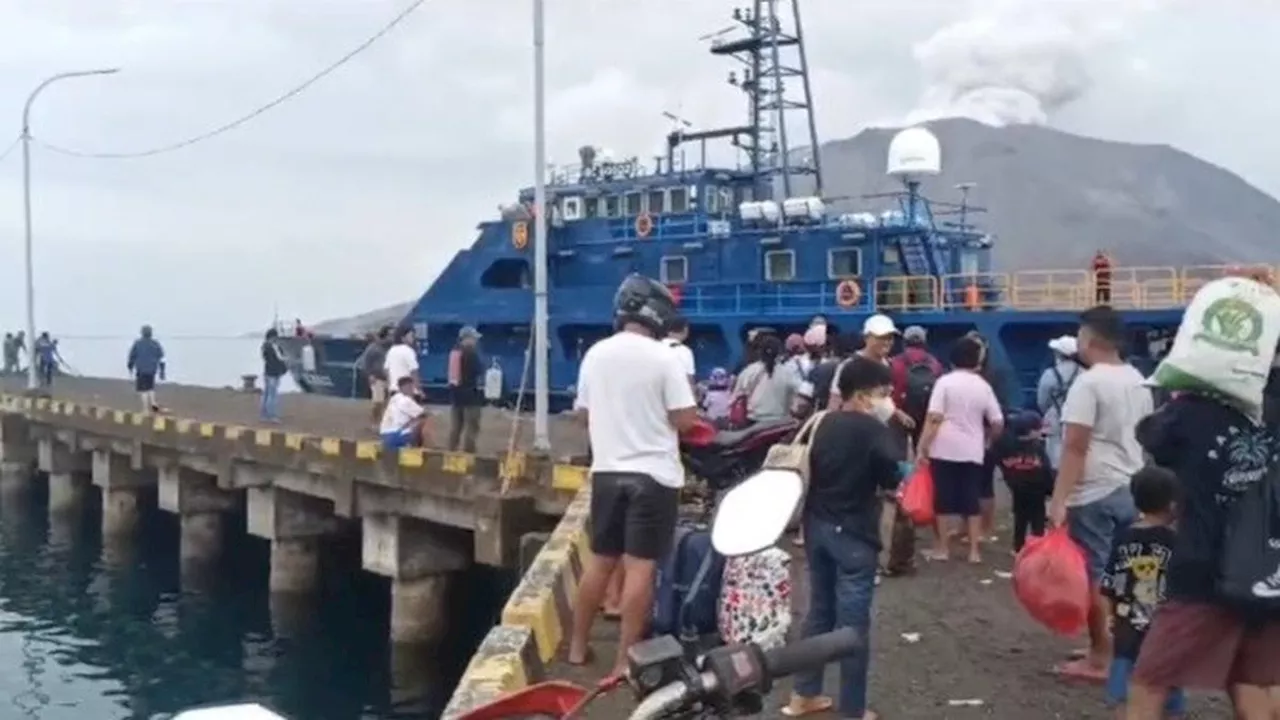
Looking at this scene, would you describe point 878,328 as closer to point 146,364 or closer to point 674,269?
point 146,364

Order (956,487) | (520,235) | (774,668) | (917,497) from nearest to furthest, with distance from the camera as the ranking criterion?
(774,668)
(917,497)
(956,487)
(520,235)

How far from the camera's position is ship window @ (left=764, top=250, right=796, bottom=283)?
25297 mm

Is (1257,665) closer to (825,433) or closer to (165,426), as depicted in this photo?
(825,433)

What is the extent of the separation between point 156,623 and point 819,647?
56.3ft

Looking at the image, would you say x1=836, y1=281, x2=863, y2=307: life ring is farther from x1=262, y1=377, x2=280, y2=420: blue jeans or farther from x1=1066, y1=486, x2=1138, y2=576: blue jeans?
x1=1066, y1=486, x2=1138, y2=576: blue jeans

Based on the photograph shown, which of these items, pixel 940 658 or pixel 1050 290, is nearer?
pixel 940 658

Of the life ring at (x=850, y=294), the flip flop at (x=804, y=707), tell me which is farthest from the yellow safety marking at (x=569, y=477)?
the life ring at (x=850, y=294)

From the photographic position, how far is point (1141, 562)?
16.8 ft

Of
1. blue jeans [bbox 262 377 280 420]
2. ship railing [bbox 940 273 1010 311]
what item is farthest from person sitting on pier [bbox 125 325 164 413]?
ship railing [bbox 940 273 1010 311]

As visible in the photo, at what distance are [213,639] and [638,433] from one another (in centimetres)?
1266

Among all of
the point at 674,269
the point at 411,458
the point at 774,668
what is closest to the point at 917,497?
the point at 774,668

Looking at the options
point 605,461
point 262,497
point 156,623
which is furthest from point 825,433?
point 156,623

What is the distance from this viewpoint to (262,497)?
17.2 m

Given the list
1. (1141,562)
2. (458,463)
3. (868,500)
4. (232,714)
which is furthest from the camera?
(458,463)
